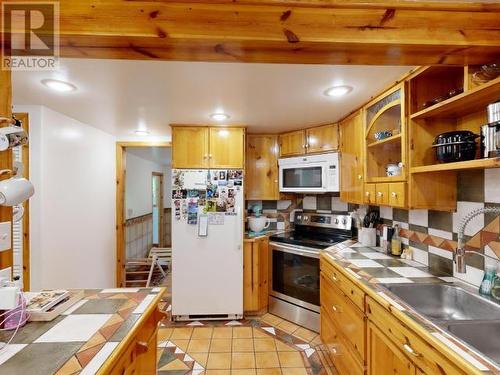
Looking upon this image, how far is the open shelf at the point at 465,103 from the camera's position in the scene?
112cm

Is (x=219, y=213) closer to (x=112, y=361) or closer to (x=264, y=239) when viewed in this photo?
(x=264, y=239)

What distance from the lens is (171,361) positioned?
2.17 meters

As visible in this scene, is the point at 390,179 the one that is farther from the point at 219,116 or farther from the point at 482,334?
the point at 219,116

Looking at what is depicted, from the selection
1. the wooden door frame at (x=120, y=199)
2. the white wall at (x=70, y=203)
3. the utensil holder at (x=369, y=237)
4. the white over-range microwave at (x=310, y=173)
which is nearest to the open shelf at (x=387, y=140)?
the white over-range microwave at (x=310, y=173)

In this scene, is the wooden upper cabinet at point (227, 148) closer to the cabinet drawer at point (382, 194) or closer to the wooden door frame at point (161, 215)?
the cabinet drawer at point (382, 194)

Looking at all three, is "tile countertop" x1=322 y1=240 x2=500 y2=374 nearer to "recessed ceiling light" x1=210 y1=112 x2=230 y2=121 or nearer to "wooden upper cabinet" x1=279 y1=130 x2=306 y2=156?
"wooden upper cabinet" x1=279 y1=130 x2=306 y2=156

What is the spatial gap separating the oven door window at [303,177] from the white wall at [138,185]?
2.54 metres

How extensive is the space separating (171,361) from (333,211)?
2.21m

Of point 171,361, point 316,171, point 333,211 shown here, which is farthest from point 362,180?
point 171,361

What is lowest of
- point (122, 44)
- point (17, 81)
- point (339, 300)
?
point (339, 300)

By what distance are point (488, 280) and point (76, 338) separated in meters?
1.89

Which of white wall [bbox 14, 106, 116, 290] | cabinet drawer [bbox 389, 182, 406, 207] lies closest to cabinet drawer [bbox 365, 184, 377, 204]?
cabinet drawer [bbox 389, 182, 406, 207]

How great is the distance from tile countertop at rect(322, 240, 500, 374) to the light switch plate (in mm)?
1733

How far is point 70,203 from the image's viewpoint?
2.55 meters
